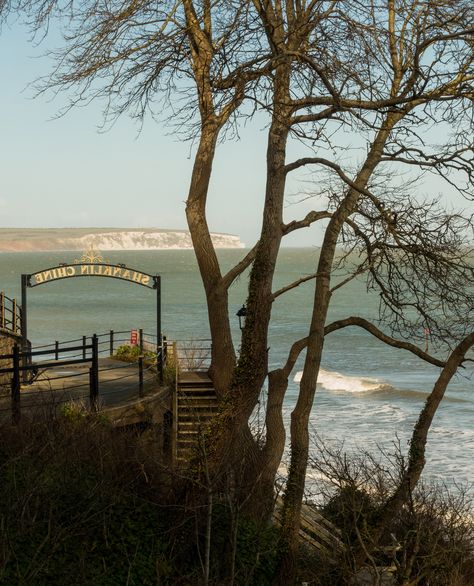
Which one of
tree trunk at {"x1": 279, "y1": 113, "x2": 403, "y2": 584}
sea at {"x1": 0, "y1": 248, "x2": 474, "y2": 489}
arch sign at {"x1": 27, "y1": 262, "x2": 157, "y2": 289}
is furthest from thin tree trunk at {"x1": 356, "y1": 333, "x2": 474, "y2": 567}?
arch sign at {"x1": 27, "y1": 262, "x2": 157, "y2": 289}

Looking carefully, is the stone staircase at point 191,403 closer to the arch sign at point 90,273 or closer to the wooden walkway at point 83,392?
the wooden walkway at point 83,392

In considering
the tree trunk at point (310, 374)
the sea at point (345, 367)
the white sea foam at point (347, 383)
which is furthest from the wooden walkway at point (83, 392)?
the white sea foam at point (347, 383)

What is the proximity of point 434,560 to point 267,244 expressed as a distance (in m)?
4.98

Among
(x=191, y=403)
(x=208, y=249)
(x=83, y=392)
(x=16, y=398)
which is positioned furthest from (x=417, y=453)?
(x=83, y=392)

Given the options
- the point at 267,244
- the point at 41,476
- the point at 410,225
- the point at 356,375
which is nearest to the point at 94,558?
the point at 41,476

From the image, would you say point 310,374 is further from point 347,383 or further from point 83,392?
point 347,383

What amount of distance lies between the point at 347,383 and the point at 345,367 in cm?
993

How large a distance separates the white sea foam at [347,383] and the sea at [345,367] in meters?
0.05

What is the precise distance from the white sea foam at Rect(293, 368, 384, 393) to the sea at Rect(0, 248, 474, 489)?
0.17ft

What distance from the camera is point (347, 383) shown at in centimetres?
5050

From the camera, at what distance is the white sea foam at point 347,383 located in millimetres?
49253

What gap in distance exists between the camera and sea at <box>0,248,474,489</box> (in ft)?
113

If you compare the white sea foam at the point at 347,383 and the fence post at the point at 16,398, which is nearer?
the fence post at the point at 16,398

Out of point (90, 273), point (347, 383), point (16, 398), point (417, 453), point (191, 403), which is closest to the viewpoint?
point (417, 453)
